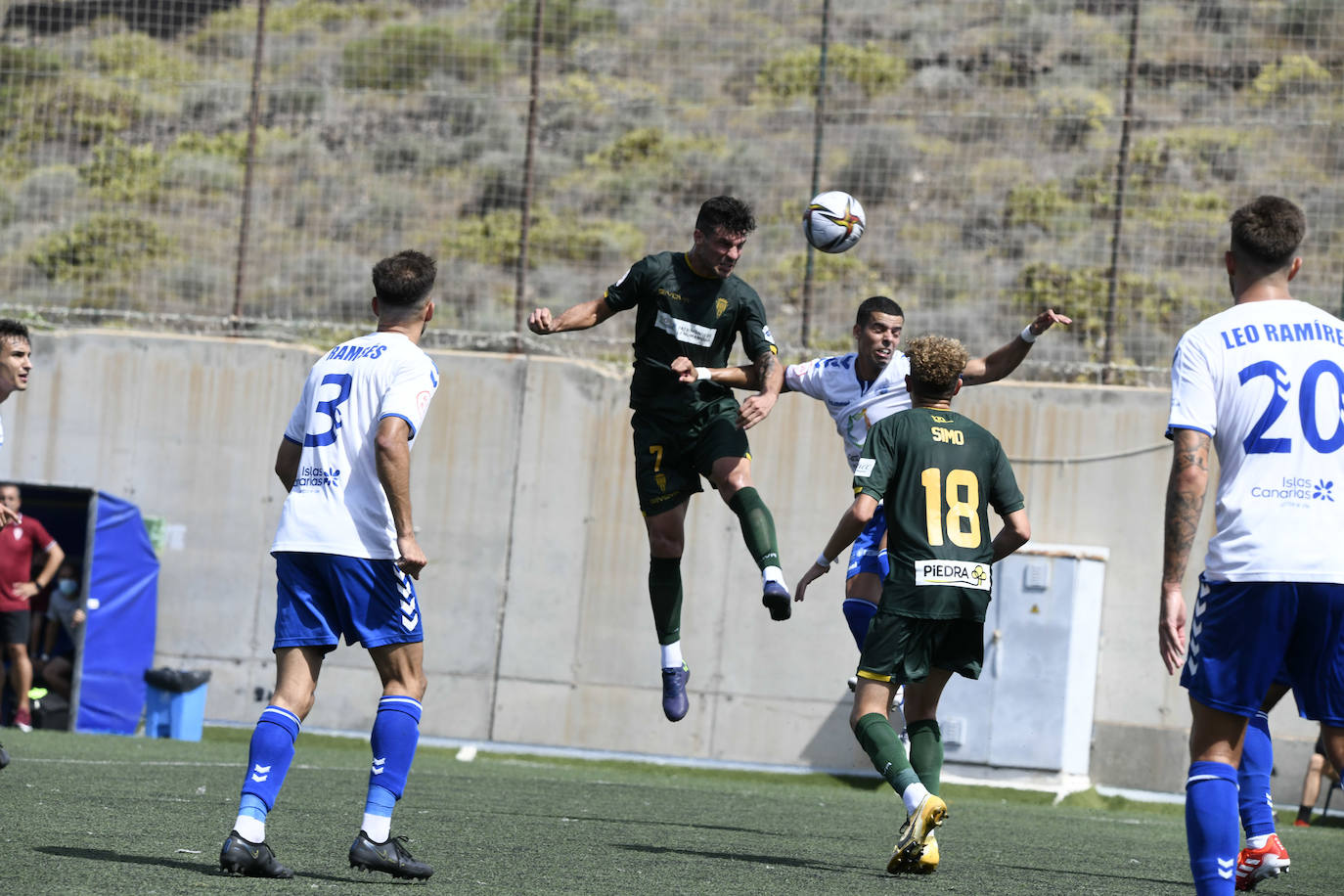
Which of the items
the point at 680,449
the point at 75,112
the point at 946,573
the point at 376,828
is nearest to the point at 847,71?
the point at 75,112

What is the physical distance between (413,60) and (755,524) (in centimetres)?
1821

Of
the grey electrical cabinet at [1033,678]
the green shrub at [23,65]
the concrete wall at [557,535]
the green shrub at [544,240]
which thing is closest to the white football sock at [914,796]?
the grey electrical cabinet at [1033,678]

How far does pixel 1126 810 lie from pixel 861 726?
23.5 ft

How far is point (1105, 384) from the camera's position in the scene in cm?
1450

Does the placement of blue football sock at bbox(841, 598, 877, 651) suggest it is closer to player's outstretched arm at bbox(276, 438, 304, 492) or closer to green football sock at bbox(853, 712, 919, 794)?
green football sock at bbox(853, 712, 919, 794)

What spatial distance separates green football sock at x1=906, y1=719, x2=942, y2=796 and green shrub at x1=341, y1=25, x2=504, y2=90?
61.2ft

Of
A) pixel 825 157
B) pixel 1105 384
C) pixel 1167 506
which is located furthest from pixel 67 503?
pixel 1167 506

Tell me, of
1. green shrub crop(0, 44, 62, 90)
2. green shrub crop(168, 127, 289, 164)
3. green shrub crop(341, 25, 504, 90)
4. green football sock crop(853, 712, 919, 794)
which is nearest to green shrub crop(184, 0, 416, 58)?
green shrub crop(168, 127, 289, 164)

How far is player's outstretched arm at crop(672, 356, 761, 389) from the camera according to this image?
7.69 metres

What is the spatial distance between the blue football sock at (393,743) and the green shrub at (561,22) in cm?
1511

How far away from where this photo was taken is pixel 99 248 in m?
17.4

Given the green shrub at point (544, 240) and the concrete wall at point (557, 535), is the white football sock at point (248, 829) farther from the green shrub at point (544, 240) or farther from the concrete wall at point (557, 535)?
the green shrub at point (544, 240)

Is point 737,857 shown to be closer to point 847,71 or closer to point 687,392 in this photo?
point 687,392

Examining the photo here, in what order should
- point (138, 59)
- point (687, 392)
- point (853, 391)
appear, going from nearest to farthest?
point (687, 392)
point (853, 391)
point (138, 59)
